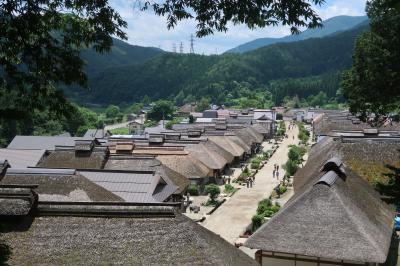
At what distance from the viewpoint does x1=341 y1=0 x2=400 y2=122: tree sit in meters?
21.5

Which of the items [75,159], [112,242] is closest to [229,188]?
[75,159]

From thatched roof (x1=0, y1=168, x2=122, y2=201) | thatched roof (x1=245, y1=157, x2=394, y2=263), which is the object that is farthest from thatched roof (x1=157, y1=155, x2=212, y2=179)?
thatched roof (x1=245, y1=157, x2=394, y2=263)

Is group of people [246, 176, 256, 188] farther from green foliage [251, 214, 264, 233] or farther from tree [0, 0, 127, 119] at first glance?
tree [0, 0, 127, 119]

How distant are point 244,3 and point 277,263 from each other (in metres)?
12.5

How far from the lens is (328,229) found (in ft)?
56.5

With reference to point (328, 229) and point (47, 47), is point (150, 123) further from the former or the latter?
point (47, 47)

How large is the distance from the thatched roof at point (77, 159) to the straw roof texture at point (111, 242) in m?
22.7

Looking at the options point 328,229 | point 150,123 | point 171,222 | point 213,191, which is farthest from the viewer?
point 150,123

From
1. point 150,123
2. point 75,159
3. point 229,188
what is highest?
point 75,159

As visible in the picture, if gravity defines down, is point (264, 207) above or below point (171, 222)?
below

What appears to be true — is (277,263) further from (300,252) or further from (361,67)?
(361,67)

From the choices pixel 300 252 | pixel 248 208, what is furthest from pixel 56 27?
pixel 248 208

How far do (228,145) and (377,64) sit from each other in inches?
1346

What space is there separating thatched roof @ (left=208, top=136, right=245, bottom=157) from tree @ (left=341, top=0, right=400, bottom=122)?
94.0 ft
